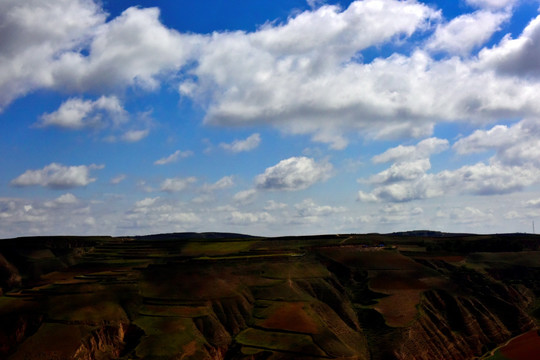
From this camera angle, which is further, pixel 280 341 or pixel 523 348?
pixel 523 348

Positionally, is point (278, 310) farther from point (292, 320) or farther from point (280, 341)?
point (280, 341)

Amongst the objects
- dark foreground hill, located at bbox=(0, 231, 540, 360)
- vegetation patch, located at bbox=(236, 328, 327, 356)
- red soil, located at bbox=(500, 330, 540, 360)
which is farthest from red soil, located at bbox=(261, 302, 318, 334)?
red soil, located at bbox=(500, 330, 540, 360)

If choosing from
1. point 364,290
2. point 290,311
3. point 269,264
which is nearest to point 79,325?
point 290,311

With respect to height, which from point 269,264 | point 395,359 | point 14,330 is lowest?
point 395,359

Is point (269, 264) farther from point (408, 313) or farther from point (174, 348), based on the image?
point (174, 348)

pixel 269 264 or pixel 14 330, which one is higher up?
pixel 269 264

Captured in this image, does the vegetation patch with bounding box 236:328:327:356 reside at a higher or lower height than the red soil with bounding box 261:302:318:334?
lower

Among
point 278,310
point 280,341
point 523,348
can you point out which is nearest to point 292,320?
point 278,310

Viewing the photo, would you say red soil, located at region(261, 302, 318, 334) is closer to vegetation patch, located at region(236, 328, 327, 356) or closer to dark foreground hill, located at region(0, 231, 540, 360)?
dark foreground hill, located at region(0, 231, 540, 360)
